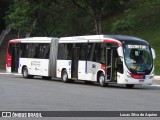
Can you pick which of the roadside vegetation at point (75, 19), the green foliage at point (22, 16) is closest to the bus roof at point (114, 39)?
the roadside vegetation at point (75, 19)

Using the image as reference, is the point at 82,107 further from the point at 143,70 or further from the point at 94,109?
the point at 143,70

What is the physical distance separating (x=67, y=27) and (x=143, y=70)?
76.6 feet

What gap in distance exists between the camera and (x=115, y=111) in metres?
15.7

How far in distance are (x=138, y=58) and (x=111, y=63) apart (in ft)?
5.29

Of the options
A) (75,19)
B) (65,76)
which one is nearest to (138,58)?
(65,76)

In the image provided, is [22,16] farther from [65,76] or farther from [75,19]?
[65,76]

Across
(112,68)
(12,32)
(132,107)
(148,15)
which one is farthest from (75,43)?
(12,32)

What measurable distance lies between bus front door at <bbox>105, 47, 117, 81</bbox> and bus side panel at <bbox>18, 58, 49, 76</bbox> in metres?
7.81

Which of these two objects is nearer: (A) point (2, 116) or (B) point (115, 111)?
(A) point (2, 116)

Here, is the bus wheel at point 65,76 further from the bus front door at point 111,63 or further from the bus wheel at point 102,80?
the bus front door at point 111,63

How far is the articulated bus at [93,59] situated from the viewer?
1118 inches

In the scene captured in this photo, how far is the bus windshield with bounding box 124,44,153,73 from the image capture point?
28.4m

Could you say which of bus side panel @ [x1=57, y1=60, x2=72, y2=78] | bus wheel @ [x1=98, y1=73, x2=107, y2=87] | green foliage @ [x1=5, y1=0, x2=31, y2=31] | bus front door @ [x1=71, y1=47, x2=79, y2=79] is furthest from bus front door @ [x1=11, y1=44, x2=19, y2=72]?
bus wheel @ [x1=98, y1=73, x2=107, y2=87]

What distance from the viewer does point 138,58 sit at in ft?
94.1
